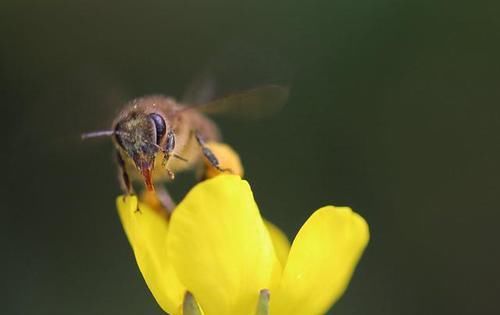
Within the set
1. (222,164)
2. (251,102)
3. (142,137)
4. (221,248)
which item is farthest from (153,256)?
(251,102)

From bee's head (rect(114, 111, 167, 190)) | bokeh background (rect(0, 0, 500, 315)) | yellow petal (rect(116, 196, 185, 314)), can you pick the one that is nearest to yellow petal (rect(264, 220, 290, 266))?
yellow petal (rect(116, 196, 185, 314))

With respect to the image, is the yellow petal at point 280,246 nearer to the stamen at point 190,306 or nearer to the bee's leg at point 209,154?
the bee's leg at point 209,154

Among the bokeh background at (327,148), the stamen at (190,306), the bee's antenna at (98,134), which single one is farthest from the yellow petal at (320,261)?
the bokeh background at (327,148)

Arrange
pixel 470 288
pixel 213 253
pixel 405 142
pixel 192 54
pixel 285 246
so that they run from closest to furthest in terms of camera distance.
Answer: pixel 213 253
pixel 285 246
pixel 470 288
pixel 405 142
pixel 192 54

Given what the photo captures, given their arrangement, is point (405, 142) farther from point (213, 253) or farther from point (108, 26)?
point (213, 253)

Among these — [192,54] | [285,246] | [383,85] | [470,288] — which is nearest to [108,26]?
[192,54]

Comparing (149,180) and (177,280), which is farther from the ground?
(149,180)

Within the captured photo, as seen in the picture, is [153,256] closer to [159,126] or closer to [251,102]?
[159,126]

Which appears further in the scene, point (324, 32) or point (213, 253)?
point (324, 32)
